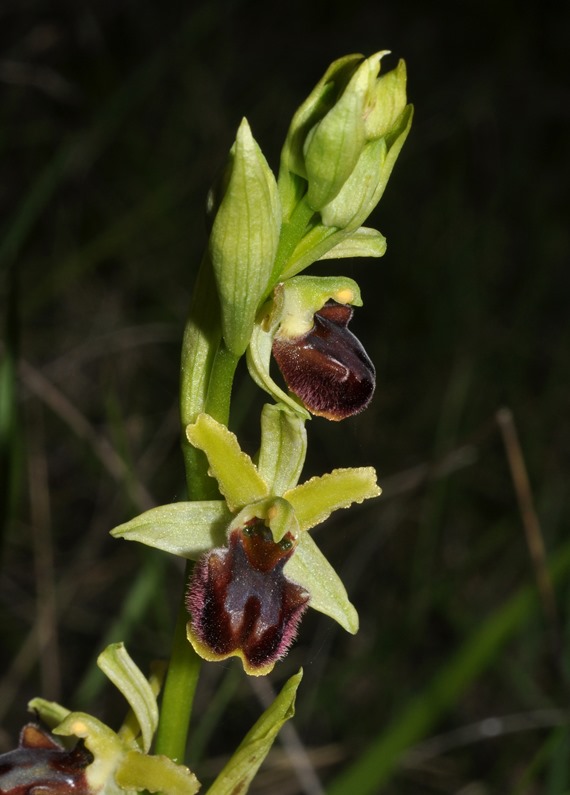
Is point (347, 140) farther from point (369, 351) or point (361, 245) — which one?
point (369, 351)

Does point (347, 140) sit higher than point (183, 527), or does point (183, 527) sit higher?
point (347, 140)

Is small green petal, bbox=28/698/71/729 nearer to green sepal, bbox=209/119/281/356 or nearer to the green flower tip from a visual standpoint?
green sepal, bbox=209/119/281/356

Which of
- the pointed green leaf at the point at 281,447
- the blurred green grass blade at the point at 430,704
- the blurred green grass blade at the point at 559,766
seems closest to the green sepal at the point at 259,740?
the pointed green leaf at the point at 281,447

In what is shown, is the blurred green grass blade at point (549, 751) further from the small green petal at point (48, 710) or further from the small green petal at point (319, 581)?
the small green petal at point (48, 710)

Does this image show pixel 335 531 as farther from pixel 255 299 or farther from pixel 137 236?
pixel 255 299

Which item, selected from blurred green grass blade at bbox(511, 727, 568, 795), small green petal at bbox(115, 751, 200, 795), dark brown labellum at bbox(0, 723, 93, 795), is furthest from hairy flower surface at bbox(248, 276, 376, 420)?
blurred green grass blade at bbox(511, 727, 568, 795)

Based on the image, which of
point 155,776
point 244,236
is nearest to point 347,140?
point 244,236

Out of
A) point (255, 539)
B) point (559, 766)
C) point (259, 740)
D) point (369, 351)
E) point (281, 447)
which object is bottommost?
point (559, 766)
